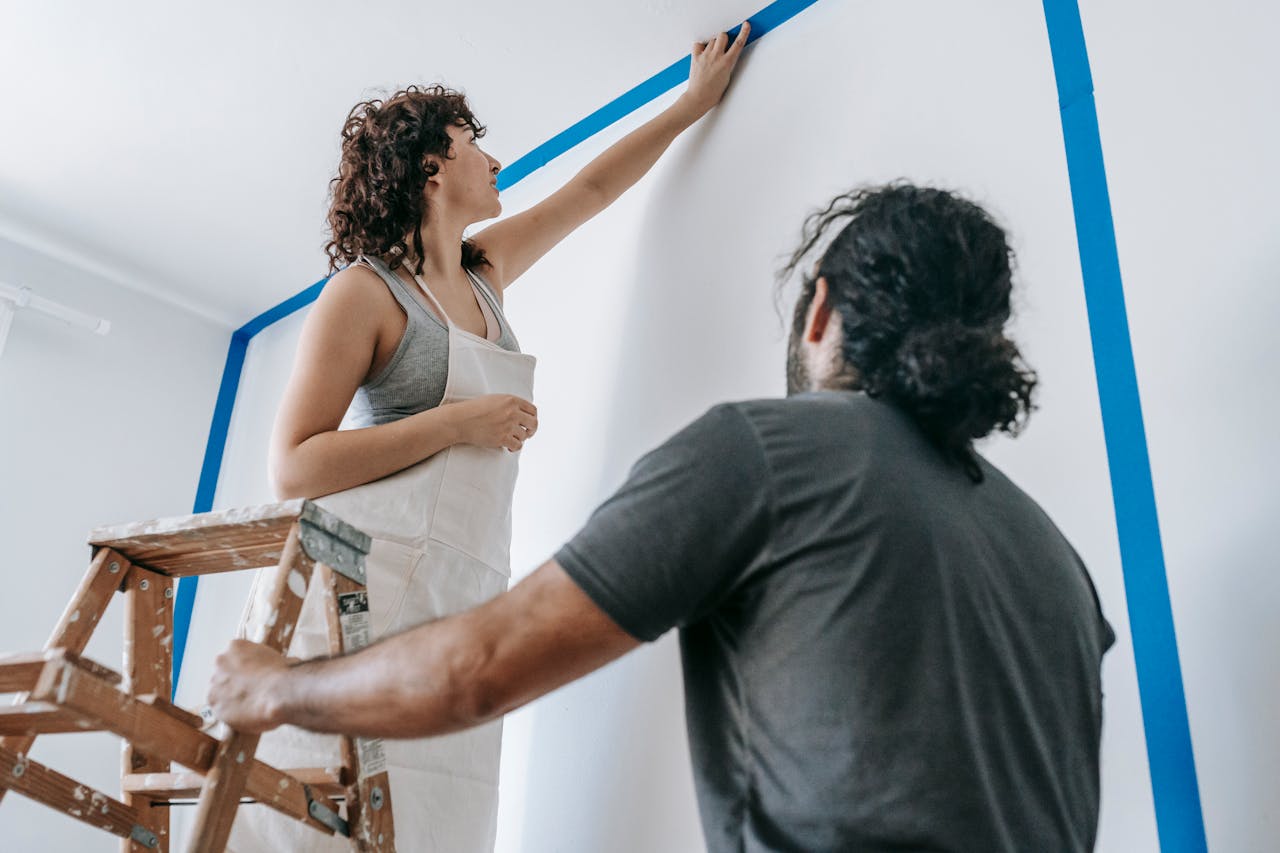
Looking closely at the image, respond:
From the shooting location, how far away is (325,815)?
919mm

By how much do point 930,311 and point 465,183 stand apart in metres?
1.03

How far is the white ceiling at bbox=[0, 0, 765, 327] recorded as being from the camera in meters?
1.86

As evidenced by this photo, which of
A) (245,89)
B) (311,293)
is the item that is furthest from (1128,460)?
(311,293)

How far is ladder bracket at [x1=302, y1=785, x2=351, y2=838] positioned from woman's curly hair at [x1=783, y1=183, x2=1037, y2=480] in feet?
2.05

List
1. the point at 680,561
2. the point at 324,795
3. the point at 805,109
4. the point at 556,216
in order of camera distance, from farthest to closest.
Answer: the point at 556,216 → the point at 805,109 → the point at 324,795 → the point at 680,561

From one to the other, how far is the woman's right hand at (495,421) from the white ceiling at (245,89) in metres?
0.83

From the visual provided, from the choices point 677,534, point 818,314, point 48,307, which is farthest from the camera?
point 48,307

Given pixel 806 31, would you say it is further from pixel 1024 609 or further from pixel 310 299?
pixel 310 299

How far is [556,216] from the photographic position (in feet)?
5.79

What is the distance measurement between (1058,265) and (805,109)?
22.6 inches

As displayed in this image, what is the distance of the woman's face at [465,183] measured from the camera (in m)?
1.62

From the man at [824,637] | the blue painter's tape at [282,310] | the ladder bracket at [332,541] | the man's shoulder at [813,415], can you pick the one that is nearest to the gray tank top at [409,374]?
the ladder bracket at [332,541]

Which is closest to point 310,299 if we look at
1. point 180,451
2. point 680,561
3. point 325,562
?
point 180,451

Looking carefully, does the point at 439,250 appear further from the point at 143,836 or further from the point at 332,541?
the point at 143,836
